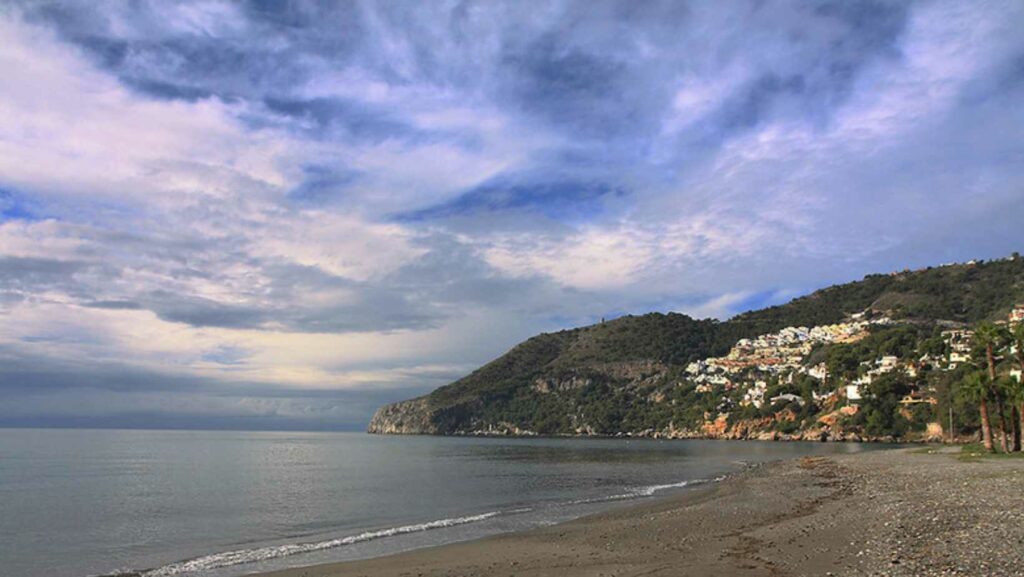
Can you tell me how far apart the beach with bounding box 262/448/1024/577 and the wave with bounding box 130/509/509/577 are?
168 inches

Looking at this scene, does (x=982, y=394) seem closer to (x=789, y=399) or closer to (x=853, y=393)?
(x=853, y=393)

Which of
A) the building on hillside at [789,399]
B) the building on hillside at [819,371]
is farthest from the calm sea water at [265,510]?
the building on hillside at [819,371]

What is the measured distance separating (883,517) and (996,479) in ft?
38.7

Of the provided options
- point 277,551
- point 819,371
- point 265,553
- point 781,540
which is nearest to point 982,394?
point 781,540

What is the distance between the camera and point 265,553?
23.7 meters

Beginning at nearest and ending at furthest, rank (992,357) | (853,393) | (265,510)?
(265,510), (992,357), (853,393)

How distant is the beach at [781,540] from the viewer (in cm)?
1459

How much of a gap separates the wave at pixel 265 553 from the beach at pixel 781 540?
4268 mm

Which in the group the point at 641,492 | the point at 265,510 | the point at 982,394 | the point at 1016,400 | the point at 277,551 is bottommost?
the point at 641,492

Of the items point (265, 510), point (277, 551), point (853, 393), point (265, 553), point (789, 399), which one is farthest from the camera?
point (789, 399)

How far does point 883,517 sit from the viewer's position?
2119cm

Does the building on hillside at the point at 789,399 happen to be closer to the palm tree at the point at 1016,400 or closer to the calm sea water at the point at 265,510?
the calm sea water at the point at 265,510

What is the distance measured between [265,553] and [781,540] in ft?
57.1

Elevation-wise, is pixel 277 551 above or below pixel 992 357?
below
